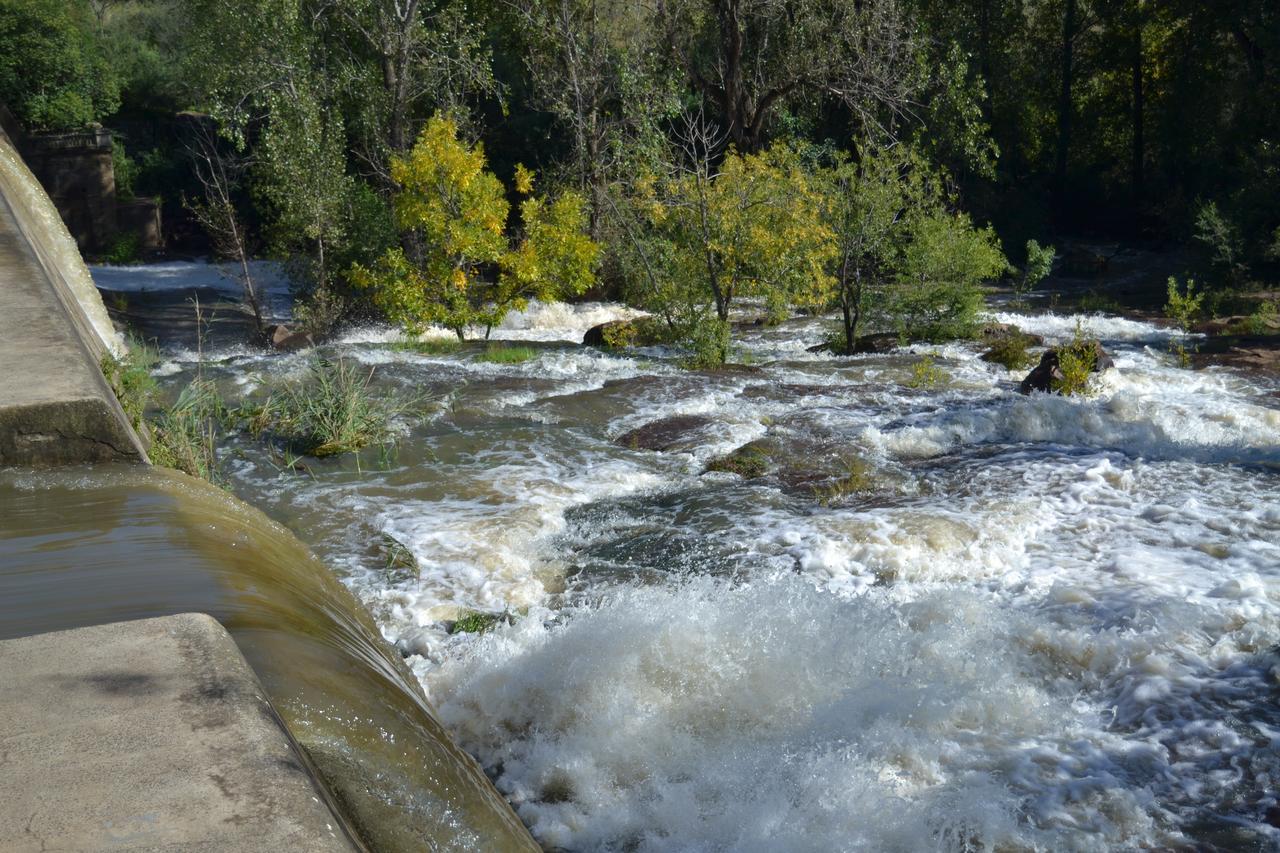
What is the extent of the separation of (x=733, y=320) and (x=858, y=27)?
7119 millimetres

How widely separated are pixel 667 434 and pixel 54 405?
5.55 m

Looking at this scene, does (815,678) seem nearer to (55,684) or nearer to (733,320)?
(55,684)

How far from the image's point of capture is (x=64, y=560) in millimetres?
4215

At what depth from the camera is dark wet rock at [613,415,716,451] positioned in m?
9.57

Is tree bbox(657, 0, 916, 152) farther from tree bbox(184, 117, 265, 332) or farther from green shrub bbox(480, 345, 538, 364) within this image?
tree bbox(184, 117, 265, 332)

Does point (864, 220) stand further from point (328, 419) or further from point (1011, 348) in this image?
point (328, 419)

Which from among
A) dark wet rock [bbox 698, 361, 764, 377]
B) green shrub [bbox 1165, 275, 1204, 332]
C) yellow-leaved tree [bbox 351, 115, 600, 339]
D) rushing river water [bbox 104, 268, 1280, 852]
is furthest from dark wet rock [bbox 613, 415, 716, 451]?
green shrub [bbox 1165, 275, 1204, 332]

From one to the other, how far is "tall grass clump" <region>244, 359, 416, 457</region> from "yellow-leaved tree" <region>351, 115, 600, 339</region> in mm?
5738

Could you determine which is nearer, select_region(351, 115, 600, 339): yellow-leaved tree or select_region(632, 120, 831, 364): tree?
select_region(632, 120, 831, 364): tree

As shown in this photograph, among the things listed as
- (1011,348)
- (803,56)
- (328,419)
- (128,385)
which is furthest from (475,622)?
(803,56)

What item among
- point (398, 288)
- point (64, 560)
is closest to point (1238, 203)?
point (398, 288)

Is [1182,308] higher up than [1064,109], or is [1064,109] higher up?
[1064,109]

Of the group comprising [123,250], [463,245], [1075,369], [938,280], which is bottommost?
[1075,369]

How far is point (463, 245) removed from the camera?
15.0 m
